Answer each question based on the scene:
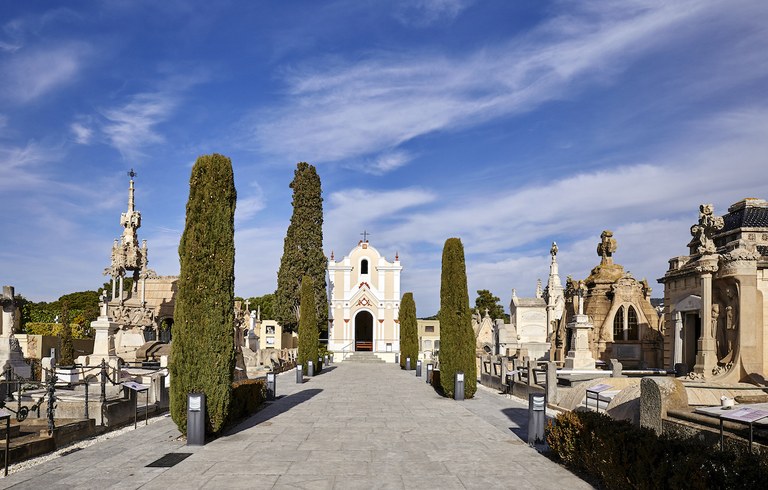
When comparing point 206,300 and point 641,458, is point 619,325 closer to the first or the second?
point 206,300

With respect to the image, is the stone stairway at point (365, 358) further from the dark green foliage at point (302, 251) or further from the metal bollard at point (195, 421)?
the metal bollard at point (195, 421)

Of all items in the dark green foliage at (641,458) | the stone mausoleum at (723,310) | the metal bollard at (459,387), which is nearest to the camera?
the dark green foliage at (641,458)

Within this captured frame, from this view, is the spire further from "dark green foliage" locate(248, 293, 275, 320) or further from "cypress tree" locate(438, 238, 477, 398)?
"dark green foliage" locate(248, 293, 275, 320)

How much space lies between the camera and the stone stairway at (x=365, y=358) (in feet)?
151

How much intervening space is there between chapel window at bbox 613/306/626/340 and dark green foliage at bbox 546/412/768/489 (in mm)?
21831

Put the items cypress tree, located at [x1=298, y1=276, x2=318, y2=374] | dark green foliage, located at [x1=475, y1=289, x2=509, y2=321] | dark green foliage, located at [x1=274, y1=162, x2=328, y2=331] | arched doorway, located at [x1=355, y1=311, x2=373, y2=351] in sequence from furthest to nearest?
dark green foliage, located at [x1=475, y1=289, x2=509, y2=321] → arched doorway, located at [x1=355, y1=311, x2=373, y2=351] → dark green foliage, located at [x1=274, y1=162, x2=328, y2=331] → cypress tree, located at [x1=298, y1=276, x2=318, y2=374]

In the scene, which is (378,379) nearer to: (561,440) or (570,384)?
(570,384)

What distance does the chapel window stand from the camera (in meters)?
29.9

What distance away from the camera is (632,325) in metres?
29.9

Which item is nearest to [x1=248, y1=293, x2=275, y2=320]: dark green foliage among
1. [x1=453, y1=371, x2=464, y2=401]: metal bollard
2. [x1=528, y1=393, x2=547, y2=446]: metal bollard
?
[x1=453, y1=371, x2=464, y2=401]: metal bollard

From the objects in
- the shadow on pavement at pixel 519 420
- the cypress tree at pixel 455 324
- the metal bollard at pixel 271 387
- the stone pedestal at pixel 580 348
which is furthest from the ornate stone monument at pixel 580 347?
the metal bollard at pixel 271 387

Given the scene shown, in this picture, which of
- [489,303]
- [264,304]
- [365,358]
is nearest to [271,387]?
[365,358]

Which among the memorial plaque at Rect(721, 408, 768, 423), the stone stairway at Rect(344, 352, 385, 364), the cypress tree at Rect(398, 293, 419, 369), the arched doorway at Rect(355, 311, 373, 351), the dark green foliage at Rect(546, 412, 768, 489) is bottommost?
the stone stairway at Rect(344, 352, 385, 364)

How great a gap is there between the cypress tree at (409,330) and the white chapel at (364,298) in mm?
18228
